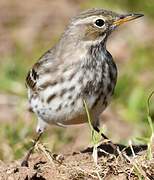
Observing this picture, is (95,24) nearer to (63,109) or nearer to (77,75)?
(77,75)

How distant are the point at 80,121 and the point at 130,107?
8.21 ft

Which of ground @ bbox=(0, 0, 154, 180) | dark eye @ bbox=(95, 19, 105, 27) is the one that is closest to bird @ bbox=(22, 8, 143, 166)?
dark eye @ bbox=(95, 19, 105, 27)

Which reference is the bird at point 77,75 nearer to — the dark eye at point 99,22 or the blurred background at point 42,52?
the dark eye at point 99,22

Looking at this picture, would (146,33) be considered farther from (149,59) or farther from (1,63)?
(1,63)

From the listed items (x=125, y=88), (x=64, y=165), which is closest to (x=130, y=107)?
(x=125, y=88)

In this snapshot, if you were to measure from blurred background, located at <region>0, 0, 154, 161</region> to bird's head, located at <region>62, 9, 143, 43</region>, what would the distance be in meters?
0.89

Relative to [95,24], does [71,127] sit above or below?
below

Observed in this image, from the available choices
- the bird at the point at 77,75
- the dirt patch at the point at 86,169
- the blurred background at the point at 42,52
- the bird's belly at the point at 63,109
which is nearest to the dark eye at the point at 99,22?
the bird at the point at 77,75

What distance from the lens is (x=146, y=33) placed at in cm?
1152

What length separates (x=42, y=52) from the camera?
11.0 m

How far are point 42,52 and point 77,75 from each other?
436cm

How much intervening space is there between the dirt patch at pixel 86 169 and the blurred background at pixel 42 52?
1.13 m

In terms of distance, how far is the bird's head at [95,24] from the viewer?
7027mm

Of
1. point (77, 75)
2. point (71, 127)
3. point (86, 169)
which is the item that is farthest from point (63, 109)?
point (71, 127)
